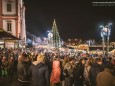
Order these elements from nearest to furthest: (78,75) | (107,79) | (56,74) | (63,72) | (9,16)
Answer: (107,79), (56,74), (63,72), (78,75), (9,16)

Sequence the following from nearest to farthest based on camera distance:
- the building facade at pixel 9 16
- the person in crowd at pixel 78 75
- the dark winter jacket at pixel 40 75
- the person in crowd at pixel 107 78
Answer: the person in crowd at pixel 107 78 < the dark winter jacket at pixel 40 75 < the person in crowd at pixel 78 75 < the building facade at pixel 9 16

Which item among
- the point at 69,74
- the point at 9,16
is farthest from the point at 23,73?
the point at 9,16

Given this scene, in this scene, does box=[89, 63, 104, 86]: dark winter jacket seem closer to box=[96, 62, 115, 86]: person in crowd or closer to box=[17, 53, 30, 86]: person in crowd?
box=[17, 53, 30, 86]: person in crowd

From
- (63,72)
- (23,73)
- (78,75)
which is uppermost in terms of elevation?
(23,73)

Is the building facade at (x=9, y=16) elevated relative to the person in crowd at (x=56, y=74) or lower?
elevated

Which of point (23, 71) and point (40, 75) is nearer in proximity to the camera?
point (40, 75)

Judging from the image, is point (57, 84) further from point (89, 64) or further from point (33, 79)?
point (33, 79)

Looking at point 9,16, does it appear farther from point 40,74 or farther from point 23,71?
point 40,74

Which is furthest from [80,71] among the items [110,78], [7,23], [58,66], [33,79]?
[7,23]

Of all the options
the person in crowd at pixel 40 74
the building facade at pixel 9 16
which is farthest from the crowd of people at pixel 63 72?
the building facade at pixel 9 16

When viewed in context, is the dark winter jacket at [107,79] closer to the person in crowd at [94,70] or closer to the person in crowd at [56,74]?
the person in crowd at [94,70]

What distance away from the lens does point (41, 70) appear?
37.2ft

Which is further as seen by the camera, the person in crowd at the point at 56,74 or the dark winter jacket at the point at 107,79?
the person in crowd at the point at 56,74

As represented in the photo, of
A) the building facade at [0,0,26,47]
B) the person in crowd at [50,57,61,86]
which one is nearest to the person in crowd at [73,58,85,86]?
the person in crowd at [50,57,61,86]
